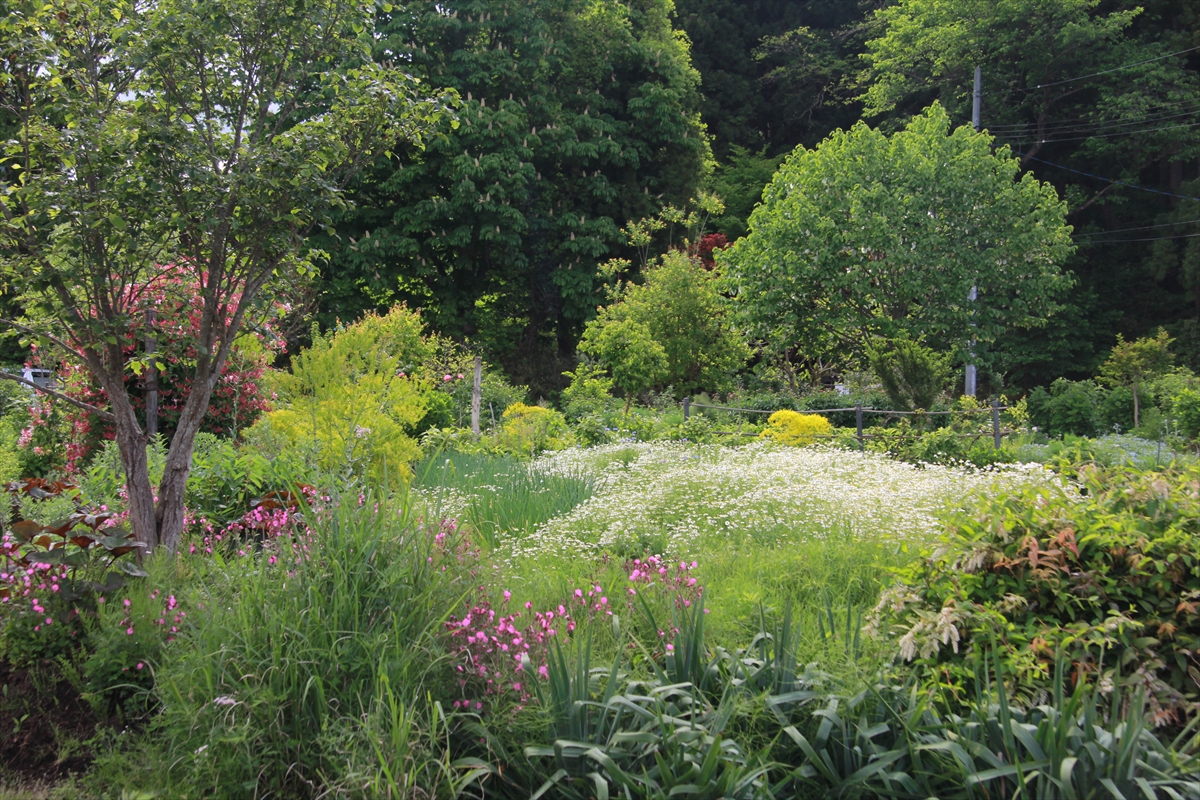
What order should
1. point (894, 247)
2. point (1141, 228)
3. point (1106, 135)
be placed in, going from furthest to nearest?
1. point (1141, 228)
2. point (1106, 135)
3. point (894, 247)

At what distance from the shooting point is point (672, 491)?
238 inches

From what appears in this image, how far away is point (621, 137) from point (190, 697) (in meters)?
23.7

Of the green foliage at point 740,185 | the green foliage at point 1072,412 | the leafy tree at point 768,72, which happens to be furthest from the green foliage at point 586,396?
the leafy tree at point 768,72

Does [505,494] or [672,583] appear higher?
[505,494]

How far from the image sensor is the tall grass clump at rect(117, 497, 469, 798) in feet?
7.87

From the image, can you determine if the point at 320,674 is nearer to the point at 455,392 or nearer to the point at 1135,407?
the point at 455,392

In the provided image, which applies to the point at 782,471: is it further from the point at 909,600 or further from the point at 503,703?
the point at 503,703

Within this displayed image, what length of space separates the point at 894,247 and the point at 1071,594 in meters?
15.7

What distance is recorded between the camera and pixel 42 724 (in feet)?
10.1

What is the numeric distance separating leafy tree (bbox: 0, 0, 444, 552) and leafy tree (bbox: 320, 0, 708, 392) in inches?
665

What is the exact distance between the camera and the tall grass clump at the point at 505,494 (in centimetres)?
504

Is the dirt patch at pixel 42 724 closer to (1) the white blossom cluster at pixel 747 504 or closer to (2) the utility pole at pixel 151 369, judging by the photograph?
(2) the utility pole at pixel 151 369

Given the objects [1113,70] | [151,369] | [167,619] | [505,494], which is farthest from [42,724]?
[1113,70]

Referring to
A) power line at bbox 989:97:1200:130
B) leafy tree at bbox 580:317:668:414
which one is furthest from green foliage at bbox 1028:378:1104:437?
power line at bbox 989:97:1200:130
